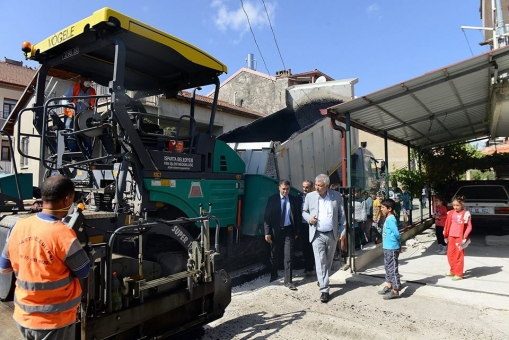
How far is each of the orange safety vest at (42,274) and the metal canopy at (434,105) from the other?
16.6 feet

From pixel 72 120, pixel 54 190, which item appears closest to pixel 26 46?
pixel 72 120

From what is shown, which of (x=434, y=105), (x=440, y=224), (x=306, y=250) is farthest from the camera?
(x=440, y=224)

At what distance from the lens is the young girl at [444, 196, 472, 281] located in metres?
5.50

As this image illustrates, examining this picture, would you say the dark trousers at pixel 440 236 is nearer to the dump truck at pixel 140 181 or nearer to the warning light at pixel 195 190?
the dump truck at pixel 140 181

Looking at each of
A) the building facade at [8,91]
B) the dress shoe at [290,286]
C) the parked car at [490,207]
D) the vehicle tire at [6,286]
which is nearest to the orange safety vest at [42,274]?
the vehicle tire at [6,286]

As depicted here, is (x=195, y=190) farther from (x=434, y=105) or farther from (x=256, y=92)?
(x=256, y=92)

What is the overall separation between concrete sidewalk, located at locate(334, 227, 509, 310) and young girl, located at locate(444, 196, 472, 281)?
0.18 meters

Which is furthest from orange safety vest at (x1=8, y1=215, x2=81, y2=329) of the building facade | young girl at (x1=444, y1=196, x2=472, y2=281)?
the building facade

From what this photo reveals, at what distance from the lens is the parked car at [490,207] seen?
8.93 m

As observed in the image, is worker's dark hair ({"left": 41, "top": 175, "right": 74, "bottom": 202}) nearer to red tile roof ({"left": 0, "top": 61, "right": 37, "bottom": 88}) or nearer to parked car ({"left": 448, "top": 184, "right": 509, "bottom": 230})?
parked car ({"left": 448, "top": 184, "right": 509, "bottom": 230})

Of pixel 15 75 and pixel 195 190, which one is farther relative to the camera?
pixel 15 75

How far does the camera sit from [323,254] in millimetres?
4891

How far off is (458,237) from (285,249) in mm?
2656

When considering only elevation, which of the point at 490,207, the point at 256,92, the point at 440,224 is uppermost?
the point at 256,92
